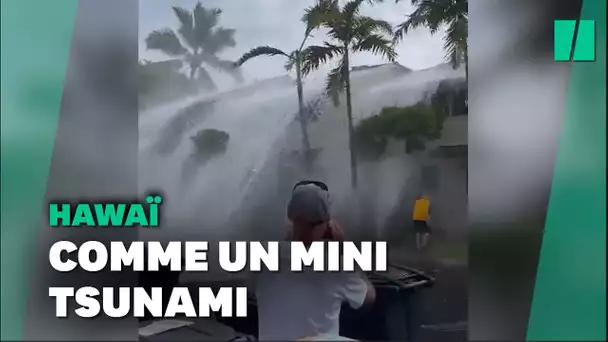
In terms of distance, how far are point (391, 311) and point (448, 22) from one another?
1283mm

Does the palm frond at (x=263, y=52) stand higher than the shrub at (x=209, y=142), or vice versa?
the palm frond at (x=263, y=52)

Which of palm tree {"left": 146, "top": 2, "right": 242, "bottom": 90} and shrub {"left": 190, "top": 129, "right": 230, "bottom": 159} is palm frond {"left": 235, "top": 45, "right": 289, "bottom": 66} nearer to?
palm tree {"left": 146, "top": 2, "right": 242, "bottom": 90}

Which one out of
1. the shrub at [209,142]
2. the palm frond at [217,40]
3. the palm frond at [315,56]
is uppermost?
the palm frond at [217,40]

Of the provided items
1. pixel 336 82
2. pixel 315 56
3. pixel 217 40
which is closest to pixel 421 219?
pixel 336 82

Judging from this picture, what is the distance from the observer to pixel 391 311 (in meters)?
2.48

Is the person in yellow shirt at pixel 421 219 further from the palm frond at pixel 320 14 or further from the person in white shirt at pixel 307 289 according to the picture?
A: the palm frond at pixel 320 14

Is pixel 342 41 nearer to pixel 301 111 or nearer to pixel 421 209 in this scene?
pixel 301 111

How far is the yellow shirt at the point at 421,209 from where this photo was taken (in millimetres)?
2477

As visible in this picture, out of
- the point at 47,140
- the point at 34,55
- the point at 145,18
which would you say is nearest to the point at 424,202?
the point at 145,18

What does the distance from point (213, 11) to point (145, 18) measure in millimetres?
294

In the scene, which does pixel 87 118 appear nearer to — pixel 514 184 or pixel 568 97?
pixel 514 184

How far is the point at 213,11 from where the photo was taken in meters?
2.45

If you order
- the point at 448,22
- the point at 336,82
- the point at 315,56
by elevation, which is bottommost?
the point at 336,82

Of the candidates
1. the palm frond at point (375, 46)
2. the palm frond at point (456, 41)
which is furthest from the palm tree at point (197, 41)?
the palm frond at point (456, 41)
